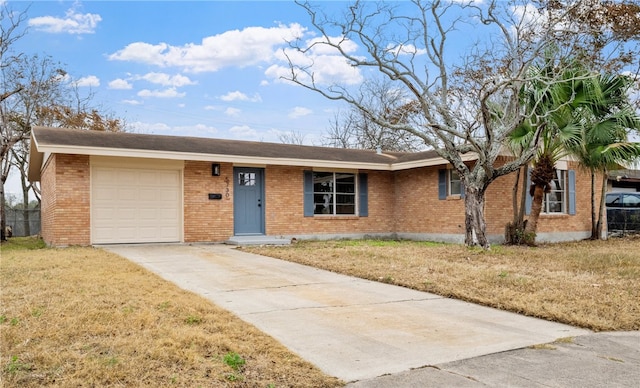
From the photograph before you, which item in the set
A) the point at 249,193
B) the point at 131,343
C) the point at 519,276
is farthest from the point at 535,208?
the point at 131,343

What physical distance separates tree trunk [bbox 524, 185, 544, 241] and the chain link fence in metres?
20.9

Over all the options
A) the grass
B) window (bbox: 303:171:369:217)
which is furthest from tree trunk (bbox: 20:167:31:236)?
the grass

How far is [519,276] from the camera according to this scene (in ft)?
27.6

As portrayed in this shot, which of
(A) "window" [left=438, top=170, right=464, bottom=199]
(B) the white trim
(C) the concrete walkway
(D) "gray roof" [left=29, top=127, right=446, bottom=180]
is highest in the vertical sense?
(D) "gray roof" [left=29, top=127, right=446, bottom=180]

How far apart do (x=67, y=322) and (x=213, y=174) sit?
405 inches

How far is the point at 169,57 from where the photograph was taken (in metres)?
A: 21.1

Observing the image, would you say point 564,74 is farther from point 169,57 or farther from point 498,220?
point 169,57

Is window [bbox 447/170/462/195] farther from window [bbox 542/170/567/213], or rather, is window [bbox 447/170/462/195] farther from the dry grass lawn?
the dry grass lawn

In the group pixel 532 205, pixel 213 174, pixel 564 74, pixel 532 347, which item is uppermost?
pixel 564 74

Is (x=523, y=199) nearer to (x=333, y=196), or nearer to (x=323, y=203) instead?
(x=333, y=196)

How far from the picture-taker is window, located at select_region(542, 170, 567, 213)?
56.4ft

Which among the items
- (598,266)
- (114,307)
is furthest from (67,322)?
(598,266)

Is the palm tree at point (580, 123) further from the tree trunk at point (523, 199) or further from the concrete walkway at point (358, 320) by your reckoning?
the concrete walkway at point (358, 320)

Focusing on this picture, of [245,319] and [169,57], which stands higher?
[169,57]
